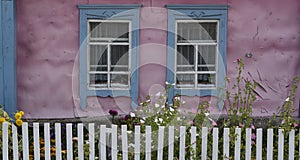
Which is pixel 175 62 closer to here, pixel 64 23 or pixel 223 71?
pixel 223 71

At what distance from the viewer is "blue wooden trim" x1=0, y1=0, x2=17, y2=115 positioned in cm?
691

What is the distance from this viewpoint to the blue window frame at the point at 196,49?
7.50 m

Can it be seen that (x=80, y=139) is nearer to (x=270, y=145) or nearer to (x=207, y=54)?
(x=270, y=145)

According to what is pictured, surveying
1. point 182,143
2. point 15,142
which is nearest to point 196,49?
point 182,143

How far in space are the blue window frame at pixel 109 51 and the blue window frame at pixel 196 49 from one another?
1.85 feet

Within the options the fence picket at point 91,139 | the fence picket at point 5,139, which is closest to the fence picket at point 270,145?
the fence picket at point 91,139

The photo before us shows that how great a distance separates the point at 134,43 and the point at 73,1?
1.11 metres

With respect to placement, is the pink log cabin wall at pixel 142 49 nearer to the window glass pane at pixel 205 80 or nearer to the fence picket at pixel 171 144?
the window glass pane at pixel 205 80

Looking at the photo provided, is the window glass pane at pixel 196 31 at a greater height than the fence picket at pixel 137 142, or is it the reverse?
the window glass pane at pixel 196 31

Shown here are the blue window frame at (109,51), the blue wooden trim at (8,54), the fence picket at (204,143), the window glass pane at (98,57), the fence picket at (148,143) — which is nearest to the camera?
the fence picket at (148,143)

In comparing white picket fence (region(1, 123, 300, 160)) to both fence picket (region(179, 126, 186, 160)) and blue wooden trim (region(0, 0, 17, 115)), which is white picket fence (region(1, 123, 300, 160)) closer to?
fence picket (region(179, 126, 186, 160))

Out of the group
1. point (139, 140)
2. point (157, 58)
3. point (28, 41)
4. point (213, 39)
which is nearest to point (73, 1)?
point (28, 41)

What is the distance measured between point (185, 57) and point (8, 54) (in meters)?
2.64

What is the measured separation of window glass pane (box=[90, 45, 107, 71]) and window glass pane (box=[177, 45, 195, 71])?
114 cm
